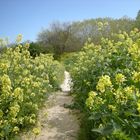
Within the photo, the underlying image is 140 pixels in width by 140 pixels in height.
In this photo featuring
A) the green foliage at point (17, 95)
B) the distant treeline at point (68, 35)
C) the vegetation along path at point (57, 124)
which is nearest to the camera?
the green foliage at point (17, 95)

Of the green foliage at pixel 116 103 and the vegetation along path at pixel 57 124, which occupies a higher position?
the green foliage at pixel 116 103

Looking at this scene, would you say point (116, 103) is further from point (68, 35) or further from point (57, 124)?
point (68, 35)

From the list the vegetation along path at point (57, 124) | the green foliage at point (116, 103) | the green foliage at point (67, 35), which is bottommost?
the vegetation along path at point (57, 124)

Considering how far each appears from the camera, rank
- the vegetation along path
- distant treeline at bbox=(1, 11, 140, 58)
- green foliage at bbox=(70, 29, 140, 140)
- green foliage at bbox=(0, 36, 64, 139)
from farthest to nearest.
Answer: distant treeline at bbox=(1, 11, 140, 58) < the vegetation along path < green foliage at bbox=(0, 36, 64, 139) < green foliage at bbox=(70, 29, 140, 140)

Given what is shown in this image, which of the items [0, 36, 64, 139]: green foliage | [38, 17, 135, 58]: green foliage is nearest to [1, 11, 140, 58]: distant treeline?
[38, 17, 135, 58]: green foliage

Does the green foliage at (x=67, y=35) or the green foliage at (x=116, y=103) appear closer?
the green foliage at (x=116, y=103)

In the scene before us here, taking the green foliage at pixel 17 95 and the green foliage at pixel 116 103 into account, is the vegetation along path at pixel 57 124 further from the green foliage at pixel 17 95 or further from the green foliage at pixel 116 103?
the green foliage at pixel 116 103

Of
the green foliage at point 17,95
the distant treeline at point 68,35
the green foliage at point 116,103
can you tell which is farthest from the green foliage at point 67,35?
the green foliage at point 116,103

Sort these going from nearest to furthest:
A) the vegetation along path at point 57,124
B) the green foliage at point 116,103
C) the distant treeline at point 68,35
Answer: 1. the green foliage at point 116,103
2. the vegetation along path at point 57,124
3. the distant treeline at point 68,35

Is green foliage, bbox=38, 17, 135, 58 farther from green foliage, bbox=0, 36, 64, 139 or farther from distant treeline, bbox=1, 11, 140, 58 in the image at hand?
green foliage, bbox=0, 36, 64, 139

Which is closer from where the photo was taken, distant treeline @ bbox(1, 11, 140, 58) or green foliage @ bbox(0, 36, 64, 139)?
green foliage @ bbox(0, 36, 64, 139)

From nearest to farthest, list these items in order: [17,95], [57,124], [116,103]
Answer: [116,103] < [17,95] < [57,124]

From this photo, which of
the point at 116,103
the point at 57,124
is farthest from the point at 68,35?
the point at 116,103

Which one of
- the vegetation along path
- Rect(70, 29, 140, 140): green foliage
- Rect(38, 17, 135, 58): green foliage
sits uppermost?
Rect(38, 17, 135, 58): green foliage
